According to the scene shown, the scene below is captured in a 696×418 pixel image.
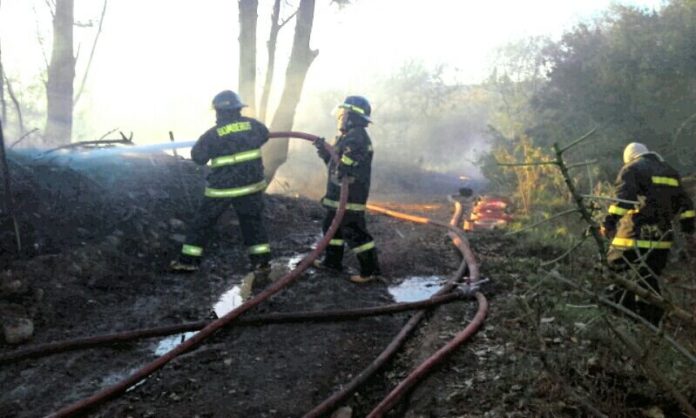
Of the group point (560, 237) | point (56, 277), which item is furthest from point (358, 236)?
point (560, 237)

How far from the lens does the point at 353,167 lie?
5449 millimetres

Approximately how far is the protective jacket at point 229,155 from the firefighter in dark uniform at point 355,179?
0.90 m

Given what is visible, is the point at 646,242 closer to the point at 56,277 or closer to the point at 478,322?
the point at 478,322

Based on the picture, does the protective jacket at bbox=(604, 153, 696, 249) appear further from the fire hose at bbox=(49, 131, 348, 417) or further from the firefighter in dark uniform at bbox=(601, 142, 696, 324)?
the fire hose at bbox=(49, 131, 348, 417)

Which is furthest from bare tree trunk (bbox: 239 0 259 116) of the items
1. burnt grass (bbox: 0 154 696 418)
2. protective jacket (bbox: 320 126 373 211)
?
protective jacket (bbox: 320 126 373 211)

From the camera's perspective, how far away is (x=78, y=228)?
5215mm

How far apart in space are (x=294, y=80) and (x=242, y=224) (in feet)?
16.1

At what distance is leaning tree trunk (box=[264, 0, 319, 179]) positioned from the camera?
9740 millimetres

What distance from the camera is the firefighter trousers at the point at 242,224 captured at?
544 centimetres

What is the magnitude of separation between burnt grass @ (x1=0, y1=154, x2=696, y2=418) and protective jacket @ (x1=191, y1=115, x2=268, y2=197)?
3.02 feet

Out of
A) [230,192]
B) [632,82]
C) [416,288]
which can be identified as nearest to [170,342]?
[230,192]

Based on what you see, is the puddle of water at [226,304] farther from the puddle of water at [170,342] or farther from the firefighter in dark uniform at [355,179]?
the firefighter in dark uniform at [355,179]

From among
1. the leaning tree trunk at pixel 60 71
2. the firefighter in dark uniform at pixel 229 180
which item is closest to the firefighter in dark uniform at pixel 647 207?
the firefighter in dark uniform at pixel 229 180

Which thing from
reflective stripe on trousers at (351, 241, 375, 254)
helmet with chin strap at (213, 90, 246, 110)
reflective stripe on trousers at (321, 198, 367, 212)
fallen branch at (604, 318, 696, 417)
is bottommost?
reflective stripe on trousers at (351, 241, 375, 254)
